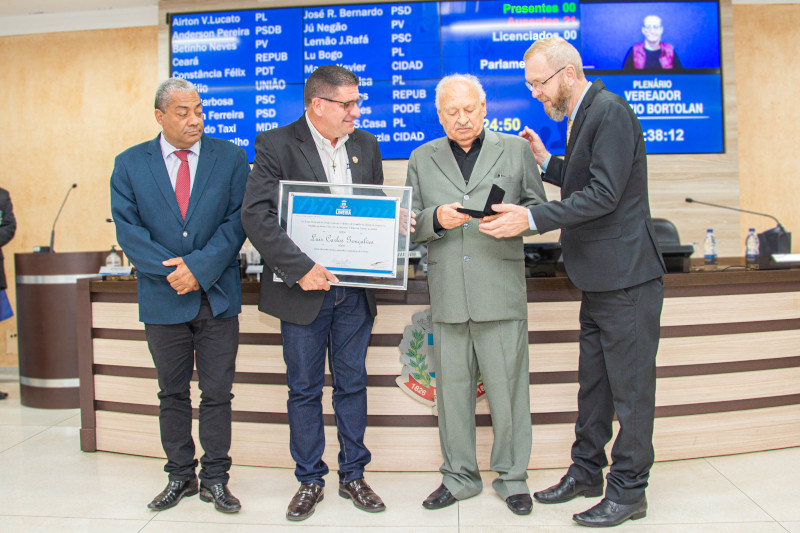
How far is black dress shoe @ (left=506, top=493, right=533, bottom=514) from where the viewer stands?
7.80ft

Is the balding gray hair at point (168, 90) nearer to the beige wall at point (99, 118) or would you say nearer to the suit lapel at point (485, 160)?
the suit lapel at point (485, 160)

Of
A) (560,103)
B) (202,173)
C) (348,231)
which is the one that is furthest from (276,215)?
(560,103)

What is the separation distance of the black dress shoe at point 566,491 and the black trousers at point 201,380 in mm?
1335

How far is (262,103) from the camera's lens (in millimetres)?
4672

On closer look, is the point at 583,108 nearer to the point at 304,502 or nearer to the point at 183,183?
the point at 183,183

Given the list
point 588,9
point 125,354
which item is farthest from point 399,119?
point 125,354

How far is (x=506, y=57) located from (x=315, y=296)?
2973mm

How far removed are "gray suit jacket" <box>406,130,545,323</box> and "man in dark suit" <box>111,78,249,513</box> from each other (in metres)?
0.81

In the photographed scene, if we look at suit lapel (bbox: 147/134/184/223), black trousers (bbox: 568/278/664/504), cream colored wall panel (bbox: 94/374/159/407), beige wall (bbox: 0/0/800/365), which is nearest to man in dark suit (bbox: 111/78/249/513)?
suit lapel (bbox: 147/134/184/223)

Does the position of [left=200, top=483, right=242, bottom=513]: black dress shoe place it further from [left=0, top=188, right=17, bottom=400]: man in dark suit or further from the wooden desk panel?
[left=0, top=188, right=17, bottom=400]: man in dark suit

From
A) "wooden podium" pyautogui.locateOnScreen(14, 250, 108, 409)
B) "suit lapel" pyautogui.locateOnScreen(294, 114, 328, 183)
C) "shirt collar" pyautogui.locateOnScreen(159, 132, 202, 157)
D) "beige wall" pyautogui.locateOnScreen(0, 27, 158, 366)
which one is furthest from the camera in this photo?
"beige wall" pyautogui.locateOnScreen(0, 27, 158, 366)

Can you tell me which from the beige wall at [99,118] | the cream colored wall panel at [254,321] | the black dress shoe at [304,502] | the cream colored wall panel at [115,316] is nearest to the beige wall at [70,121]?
the beige wall at [99,118]

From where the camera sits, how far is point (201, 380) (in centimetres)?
254

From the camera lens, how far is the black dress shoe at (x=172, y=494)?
2.51 meters
